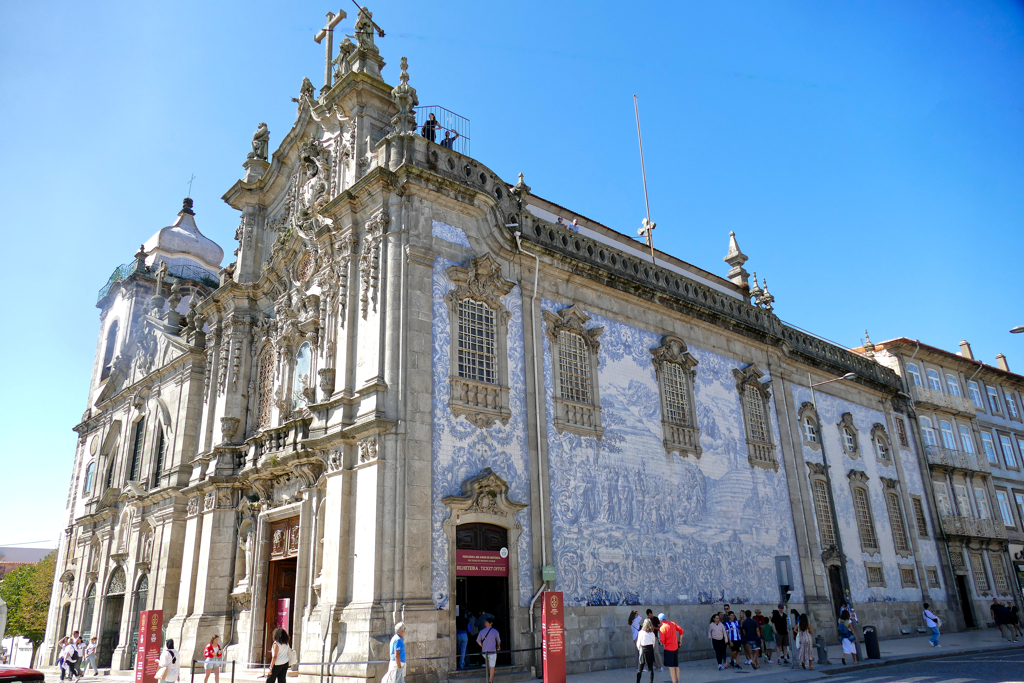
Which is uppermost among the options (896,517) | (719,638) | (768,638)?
(896,517)

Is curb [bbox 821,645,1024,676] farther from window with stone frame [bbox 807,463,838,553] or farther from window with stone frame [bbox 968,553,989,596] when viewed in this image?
window with stone frame [bbox 968,553,989,596]

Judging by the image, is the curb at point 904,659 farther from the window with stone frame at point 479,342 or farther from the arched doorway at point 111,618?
the arched doorway at point 111,618

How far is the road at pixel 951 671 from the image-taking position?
15742mm

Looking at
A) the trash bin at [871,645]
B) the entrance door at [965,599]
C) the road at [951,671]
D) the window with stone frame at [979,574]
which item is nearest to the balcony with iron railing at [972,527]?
the window with stone frame at [979,574]

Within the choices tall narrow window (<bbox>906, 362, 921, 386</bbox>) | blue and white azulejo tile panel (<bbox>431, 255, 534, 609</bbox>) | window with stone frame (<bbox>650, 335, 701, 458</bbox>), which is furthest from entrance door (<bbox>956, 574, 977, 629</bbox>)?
blue and white azulejo tile panel (<bbox>431, 255, 534, 609</bbox>)

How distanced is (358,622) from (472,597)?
3730 millimetres

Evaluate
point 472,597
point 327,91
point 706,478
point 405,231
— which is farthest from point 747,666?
point 327,91

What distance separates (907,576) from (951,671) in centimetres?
1502

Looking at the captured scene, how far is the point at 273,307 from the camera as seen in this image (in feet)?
82.7

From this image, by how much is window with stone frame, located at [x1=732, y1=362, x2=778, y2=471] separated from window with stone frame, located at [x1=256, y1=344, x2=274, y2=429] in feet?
52.7

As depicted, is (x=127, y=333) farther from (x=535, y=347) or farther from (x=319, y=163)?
(x=535, y=347)

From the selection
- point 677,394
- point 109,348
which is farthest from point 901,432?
point 109,348

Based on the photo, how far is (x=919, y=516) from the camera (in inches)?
1323

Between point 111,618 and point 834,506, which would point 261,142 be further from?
point 834,506
